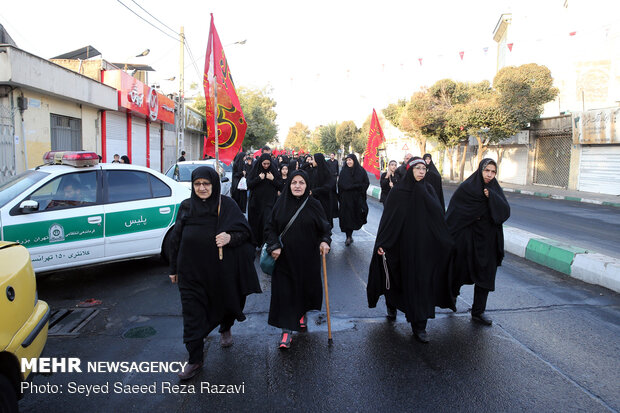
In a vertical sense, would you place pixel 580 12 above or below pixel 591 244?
above

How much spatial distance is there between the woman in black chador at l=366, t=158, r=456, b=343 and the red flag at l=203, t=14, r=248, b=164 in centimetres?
254

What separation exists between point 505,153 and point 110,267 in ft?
93.8

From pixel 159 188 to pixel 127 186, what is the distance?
49 cm

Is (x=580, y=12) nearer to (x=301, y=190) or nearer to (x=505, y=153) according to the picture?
(x=505, y=153)

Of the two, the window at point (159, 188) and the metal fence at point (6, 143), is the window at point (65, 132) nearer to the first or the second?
the metal fence at point (6, 143)

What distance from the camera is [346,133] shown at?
57156 millimetres

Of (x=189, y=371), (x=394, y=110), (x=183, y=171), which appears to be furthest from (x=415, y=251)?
(x=394, y=110)

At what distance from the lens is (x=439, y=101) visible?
27.1 m

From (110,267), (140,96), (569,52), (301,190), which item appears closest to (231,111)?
(301,190)

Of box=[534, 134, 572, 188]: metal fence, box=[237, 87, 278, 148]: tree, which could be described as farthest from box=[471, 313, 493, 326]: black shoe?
box=[237, 87, 278, 148]: tree

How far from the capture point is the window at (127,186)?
5.77m

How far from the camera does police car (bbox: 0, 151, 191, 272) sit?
16.0 ft

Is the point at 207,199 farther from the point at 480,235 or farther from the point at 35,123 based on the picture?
the point at 35,123

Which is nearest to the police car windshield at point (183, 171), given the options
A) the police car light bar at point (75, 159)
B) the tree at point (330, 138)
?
the police car light bar at point (75, 159)
